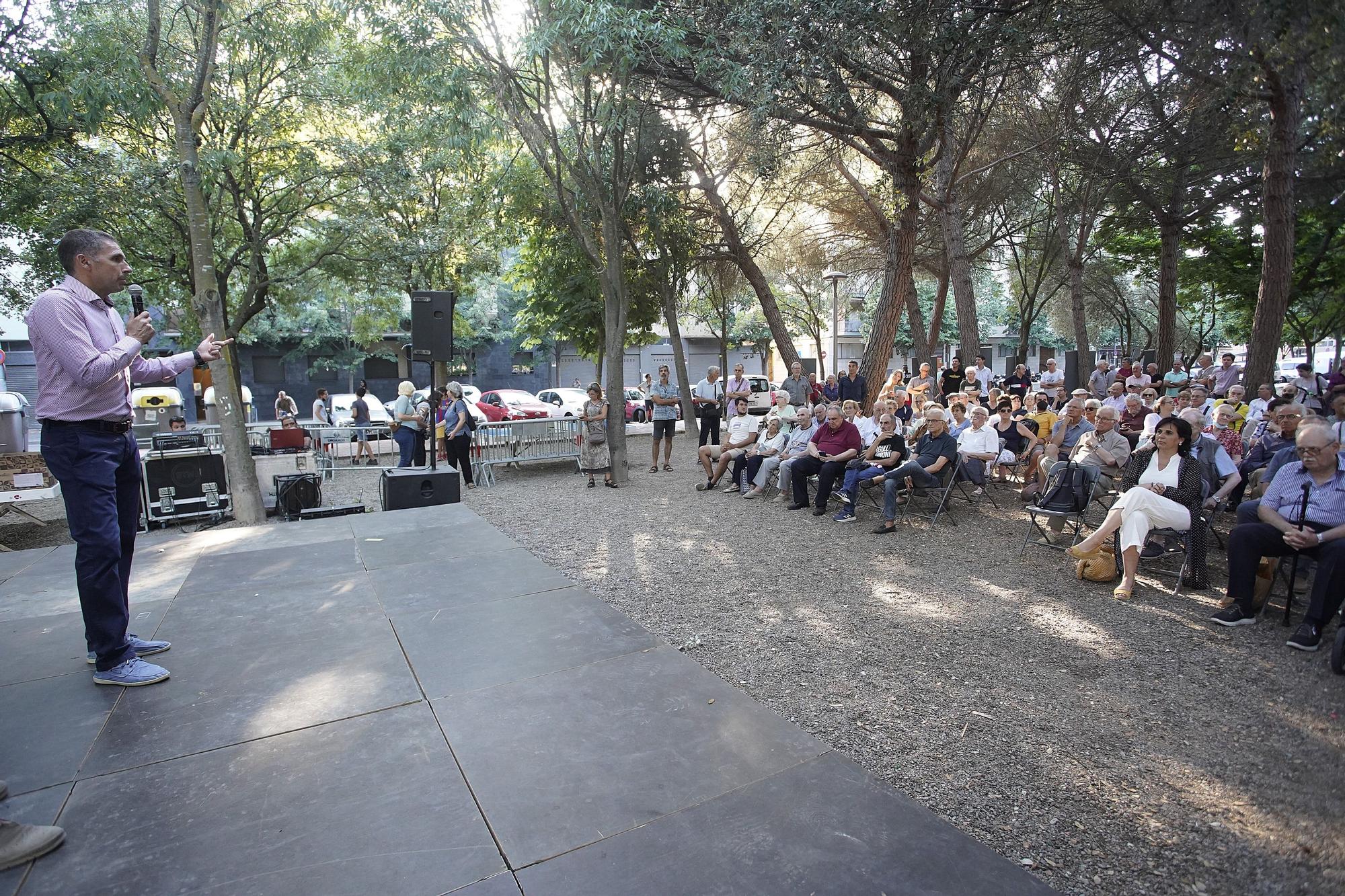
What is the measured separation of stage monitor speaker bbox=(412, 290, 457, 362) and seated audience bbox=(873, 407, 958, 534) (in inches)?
203

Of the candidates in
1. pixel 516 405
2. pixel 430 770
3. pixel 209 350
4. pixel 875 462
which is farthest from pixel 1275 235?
pixel 516 405

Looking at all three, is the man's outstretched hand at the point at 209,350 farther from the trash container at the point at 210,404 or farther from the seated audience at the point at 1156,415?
the trash container at the point at 210,404

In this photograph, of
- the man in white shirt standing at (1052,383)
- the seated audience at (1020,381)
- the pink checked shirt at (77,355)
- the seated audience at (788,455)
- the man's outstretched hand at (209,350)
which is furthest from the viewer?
the seated audience at (1020,381)

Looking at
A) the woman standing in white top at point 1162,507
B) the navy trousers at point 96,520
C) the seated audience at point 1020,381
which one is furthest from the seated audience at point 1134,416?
the navy trousers at point 96,520

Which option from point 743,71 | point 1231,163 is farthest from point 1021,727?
point 1231,163

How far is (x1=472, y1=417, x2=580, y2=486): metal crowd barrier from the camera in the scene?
11570mm

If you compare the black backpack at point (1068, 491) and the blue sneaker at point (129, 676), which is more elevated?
the black backpack at point (1068, 491)

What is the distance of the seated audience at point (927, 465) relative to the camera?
7238 mm

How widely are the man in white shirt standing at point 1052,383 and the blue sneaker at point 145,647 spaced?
938cm

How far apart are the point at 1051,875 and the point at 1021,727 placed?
1008 mm

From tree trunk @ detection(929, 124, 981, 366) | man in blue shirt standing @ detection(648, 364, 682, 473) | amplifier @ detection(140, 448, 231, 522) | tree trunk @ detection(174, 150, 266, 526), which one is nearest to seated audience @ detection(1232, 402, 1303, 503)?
tree trunk @ detection(929, 124, 981, 366)

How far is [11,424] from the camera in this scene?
970 centimetres

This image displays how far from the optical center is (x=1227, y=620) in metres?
4.37

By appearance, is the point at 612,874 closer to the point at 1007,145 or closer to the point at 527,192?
the point at 527,192
